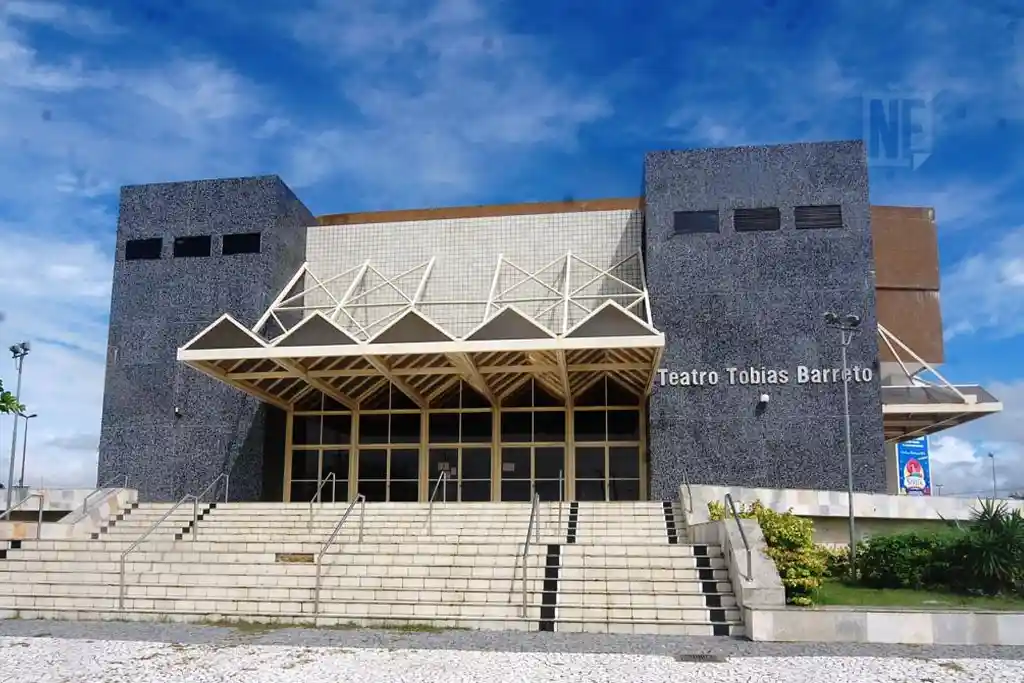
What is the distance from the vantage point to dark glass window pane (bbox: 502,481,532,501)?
21.2 m

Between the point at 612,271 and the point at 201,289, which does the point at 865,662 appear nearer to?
the point at 612,271

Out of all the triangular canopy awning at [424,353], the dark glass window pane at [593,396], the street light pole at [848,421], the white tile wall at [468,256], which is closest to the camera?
the street light pole at [848,421]

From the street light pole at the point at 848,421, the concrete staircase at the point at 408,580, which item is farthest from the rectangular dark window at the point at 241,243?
the street light pole at the point at 848,421

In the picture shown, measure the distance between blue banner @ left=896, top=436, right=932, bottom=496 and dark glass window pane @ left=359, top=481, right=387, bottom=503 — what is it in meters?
29.2

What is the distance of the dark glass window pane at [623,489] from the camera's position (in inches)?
819

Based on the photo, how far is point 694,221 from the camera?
65.4ft

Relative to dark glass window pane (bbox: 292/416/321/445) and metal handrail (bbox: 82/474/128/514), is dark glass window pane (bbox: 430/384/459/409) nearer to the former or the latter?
dark glass window pane (bbox: 292/416/321/445)

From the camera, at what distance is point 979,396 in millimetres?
20531

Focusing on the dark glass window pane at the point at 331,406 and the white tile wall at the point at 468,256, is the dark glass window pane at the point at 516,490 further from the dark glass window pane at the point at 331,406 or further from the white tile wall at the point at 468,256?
the dark glass window pane at the point at 331,406

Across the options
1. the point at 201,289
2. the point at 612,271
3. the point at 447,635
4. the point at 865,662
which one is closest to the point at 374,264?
the point at 201,289

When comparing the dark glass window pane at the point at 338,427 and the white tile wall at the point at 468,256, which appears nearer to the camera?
the dark glass window pane at the point at 338,427

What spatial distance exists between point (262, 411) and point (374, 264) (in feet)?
15.5

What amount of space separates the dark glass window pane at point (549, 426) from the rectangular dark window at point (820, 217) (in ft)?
22.1

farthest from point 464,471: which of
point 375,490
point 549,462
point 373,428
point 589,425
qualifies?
point 589,425
